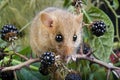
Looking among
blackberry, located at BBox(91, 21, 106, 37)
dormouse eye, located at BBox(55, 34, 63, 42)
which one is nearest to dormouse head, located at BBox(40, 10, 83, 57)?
dormouse eye, located at BBox(55, 34, 63, 42)

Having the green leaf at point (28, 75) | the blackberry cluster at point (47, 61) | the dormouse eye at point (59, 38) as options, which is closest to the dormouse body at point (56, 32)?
the dormouse eye at point (59, 38)

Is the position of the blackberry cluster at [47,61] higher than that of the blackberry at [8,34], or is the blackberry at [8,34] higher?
the blackberry at [8,34]

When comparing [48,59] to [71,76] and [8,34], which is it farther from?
[8,34]

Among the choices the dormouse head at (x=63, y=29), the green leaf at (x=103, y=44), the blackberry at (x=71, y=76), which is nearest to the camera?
the blackberry at (x=71, y=76)

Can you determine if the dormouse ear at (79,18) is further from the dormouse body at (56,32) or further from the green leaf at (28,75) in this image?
the green leaf at (28,75)

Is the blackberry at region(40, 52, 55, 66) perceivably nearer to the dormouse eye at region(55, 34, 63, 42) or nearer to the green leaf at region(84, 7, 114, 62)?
the dormouse eye at region(55, 34, 63, 42)

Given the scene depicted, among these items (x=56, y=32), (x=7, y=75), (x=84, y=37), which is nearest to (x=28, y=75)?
(x=7, y=75)

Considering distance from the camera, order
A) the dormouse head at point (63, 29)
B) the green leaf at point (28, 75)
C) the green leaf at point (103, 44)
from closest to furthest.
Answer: the green leaf at point (28, 75) → the dormouse head at point (63, 29) → the green leaf at point (103, 44)
